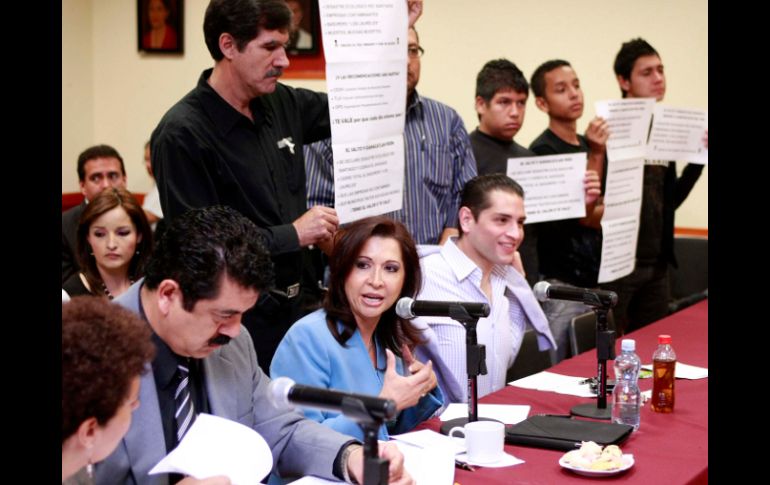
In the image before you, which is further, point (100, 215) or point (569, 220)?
point (569, 220)

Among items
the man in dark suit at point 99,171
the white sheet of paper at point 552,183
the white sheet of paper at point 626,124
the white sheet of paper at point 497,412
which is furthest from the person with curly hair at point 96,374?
the man in dark suit at point 99,171

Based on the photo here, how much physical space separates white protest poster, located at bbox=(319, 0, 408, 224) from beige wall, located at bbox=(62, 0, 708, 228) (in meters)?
3.16

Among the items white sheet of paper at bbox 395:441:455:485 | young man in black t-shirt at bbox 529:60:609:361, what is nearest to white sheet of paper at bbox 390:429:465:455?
white sheet of paper at bbox 395:441:455:485

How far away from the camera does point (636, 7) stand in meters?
6.21

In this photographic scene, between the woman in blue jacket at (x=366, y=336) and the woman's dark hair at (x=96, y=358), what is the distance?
1.04 meters

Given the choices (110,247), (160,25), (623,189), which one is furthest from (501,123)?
(160,25)

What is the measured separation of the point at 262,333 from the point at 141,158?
4910 millimetres

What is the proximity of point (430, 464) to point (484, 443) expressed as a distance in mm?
164

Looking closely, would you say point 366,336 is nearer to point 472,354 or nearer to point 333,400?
point 472,354

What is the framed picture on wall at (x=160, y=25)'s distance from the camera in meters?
7.43

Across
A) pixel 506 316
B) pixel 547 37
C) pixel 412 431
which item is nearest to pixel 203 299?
pixel 412 431

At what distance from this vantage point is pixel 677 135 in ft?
16.8

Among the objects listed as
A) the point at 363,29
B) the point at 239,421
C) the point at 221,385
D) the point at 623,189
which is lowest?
the point at 239,421
